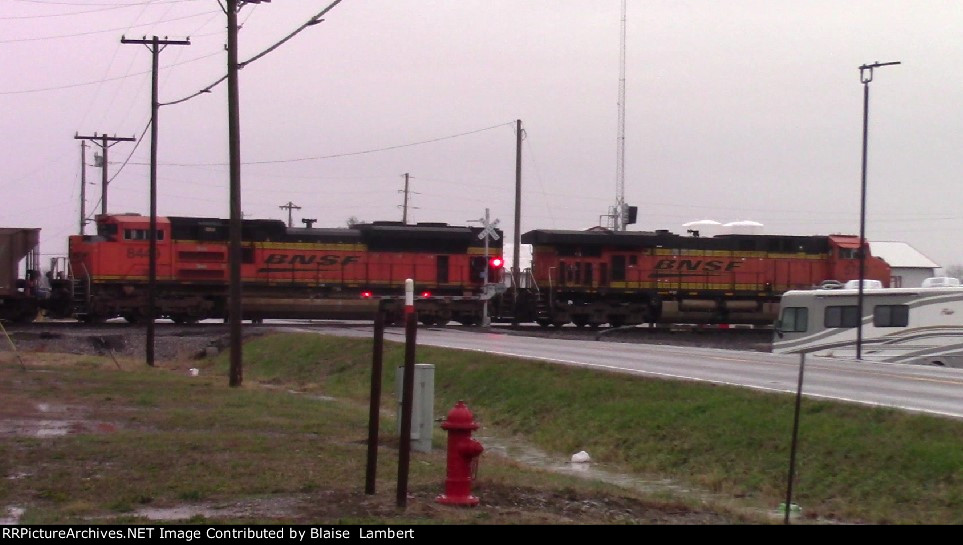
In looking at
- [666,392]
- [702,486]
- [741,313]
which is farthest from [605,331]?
[702,486]

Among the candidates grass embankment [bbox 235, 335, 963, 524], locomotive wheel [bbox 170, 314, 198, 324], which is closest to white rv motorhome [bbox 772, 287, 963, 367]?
grass embankment [bbox 235, 335, 963, 524]

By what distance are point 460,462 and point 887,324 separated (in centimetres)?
2741

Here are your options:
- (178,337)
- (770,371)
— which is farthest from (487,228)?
(770,371)

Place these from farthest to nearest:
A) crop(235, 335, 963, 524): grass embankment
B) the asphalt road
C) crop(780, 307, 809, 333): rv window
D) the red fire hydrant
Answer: crop(780, 307, 809, 333): rv window < the asphalt road < crop(235, 335, 963, 524): grass embankment < the red fire hydrant

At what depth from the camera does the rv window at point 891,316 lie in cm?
3341

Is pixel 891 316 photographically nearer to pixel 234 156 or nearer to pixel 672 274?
pixel 672 274

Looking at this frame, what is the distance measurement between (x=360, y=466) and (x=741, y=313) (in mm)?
39800

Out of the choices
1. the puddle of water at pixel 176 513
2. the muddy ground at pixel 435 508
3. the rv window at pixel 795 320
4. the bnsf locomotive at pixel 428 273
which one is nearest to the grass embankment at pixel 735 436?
the muddy ground at pixel 435 508

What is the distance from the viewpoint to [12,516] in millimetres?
8773

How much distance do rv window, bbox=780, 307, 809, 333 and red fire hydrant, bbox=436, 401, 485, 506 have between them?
28869 millimetres

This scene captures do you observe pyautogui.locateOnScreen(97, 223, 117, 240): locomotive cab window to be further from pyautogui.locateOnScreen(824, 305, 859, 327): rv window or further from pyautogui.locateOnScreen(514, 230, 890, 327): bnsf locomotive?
pyautogui.locateOnScreen(824, 305, 859, 327): rv window

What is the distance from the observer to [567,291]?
47375mm

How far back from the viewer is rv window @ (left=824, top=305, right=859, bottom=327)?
35.2 meters
